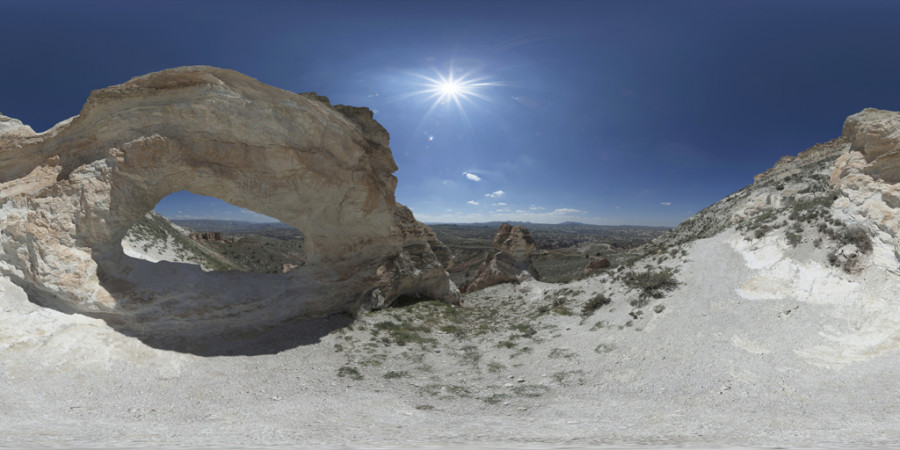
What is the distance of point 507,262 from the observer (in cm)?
2891

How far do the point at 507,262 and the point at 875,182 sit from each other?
2033 cm

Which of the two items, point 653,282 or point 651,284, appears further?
point 653,282

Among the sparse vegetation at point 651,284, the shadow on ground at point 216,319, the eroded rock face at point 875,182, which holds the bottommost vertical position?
the shadow on ground at point 216,319

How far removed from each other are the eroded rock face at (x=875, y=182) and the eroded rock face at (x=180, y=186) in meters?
16.6

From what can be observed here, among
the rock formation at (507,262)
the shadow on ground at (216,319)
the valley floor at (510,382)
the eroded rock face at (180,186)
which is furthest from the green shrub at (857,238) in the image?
the rock formation at (507,262)

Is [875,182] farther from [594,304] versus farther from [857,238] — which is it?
[594,304]

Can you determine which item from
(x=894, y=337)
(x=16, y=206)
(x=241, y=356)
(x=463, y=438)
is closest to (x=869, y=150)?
(x=894, y=337)

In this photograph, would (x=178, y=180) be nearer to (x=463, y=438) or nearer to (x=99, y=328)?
(x=99, y=328)

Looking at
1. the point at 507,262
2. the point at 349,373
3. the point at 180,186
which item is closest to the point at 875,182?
the point at 349,373

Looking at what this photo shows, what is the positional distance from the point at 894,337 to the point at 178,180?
20.0 metres

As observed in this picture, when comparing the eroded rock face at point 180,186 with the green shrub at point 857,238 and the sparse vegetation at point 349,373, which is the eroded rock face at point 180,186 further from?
the green shrub at point 857,238

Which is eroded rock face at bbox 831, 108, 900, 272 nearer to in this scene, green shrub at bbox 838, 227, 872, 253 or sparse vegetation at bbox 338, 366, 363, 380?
green shrub at bbox 838, 227, 872, 253

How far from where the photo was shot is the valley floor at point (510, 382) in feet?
18.8

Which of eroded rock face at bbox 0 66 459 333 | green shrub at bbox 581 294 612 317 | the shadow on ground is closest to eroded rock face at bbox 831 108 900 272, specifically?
green shrub at bbox 581 294 612 317
